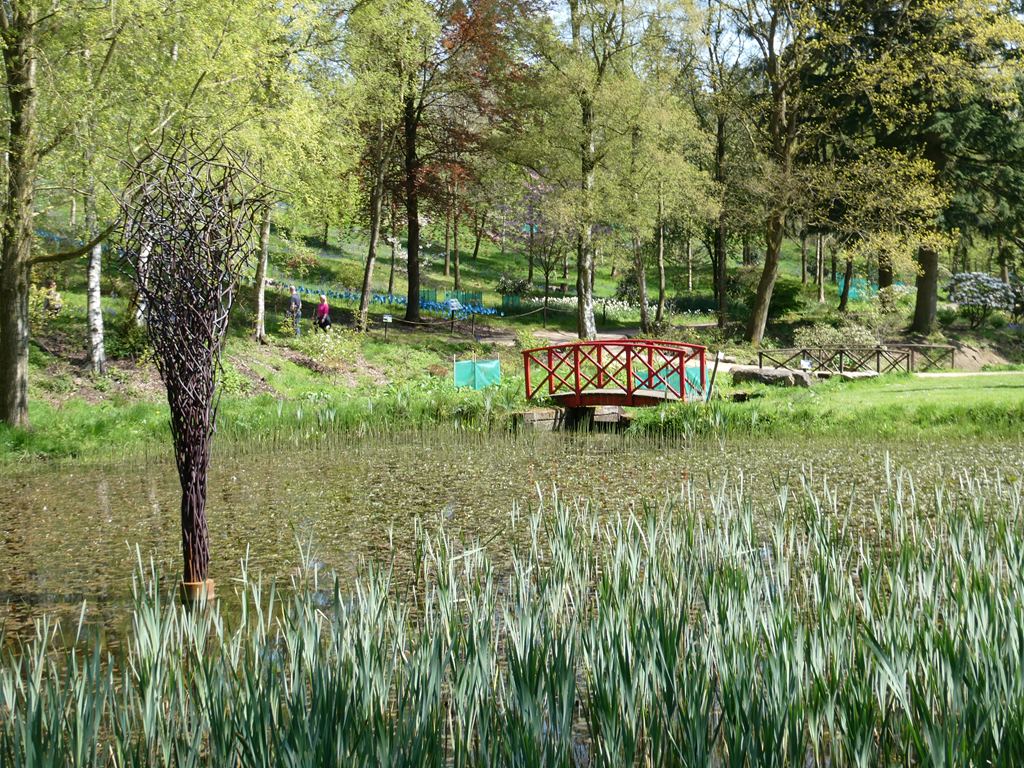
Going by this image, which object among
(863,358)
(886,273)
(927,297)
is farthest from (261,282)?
(886,273)

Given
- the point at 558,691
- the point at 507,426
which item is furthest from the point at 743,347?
the point at 558,691

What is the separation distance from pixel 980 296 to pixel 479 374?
1994 centimetres

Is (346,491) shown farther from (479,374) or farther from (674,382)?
(674,382)

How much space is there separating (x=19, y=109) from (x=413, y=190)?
1637cm

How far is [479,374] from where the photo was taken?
22016 mm

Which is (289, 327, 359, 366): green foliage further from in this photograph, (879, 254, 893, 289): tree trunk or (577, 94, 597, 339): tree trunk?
(879, 254, 893, 289): tree trunk

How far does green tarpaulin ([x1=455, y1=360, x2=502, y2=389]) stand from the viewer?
21797 millimetres

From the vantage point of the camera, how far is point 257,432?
16594 mm

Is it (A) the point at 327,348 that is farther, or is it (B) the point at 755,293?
(B) the point at 755,293

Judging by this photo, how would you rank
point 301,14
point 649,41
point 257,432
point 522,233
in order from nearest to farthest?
1. point 257,432
2. point 301,14
3. point 649,41
4. point 522,233

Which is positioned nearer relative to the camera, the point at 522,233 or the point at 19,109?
the point at 19,109

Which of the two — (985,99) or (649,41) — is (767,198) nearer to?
(649,41)

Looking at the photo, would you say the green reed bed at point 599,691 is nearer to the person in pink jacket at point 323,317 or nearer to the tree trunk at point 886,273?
the person in pink jacket at point 323,317

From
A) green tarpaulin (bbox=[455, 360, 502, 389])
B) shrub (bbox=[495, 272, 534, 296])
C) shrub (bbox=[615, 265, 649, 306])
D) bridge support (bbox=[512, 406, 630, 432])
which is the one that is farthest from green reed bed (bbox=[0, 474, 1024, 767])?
shrub (bbox=[495, 272, 534, 296])
